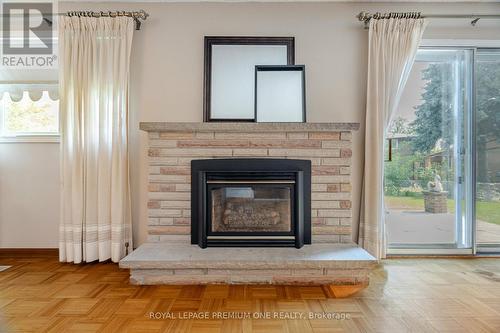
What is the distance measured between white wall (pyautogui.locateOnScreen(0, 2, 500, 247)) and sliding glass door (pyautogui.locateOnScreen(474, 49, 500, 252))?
0.93ft

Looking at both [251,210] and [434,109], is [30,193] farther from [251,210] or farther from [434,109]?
[434,109]

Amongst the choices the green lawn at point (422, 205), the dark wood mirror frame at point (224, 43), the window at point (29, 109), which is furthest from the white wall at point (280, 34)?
the window at point (29, 109)

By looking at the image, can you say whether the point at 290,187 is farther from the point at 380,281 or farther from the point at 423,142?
the point at 423,142

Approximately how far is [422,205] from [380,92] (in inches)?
46.3

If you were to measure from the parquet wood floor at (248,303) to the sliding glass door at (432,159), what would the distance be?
46cm

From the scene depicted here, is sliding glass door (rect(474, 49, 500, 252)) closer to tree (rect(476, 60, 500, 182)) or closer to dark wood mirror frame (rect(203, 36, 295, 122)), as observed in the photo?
tree (rect(476, 60, 500, 182))

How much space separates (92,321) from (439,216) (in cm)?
301

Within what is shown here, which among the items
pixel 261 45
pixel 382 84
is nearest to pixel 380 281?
pixel 382 84

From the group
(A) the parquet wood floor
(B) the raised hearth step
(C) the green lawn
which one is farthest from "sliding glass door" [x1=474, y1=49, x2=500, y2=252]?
(B) the raised hearth step

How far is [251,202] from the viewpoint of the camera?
2549 millimetres

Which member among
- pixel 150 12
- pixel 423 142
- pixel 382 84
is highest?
pixel 150 12

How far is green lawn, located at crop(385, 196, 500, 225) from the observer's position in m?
2.96

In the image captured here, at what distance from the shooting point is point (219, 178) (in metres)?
2.47

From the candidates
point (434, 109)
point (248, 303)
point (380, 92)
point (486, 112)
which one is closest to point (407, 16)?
point (380, 92)
